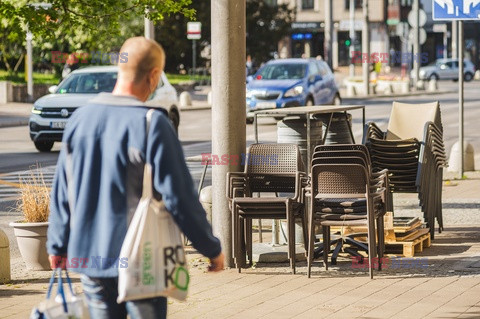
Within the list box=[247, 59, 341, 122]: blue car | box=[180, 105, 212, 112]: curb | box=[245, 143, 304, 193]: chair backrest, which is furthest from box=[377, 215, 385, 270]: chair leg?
box=[180, 105, 212, 112]: curb

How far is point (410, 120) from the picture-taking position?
40.5 feet

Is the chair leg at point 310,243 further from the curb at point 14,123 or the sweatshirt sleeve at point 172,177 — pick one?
the curb at point 14,123

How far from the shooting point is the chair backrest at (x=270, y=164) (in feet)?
32.3

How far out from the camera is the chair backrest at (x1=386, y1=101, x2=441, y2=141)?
39.9ft

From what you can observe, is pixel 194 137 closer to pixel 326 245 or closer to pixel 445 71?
pixel 326 245

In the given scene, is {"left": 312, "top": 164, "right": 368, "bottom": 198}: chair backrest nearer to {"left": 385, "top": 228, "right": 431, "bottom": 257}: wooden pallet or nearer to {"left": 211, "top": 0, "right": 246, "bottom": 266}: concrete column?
{"left": 211, "top": 0, "right": 246, "bottom": 266}: concrete column

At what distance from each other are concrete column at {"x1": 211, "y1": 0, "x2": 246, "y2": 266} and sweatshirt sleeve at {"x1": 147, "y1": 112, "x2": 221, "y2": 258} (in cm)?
486

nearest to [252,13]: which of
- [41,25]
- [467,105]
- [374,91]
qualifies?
[374,91]

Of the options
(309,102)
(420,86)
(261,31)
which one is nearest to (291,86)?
(309,102)

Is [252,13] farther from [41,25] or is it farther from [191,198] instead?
[191,198]

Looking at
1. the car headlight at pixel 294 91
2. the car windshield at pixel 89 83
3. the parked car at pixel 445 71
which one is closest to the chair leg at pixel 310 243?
the car windshield at pixel 89 83

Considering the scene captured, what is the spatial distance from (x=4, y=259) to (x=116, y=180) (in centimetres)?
465

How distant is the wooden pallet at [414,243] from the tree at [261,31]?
5243cm

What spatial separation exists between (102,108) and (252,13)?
5906 cm
